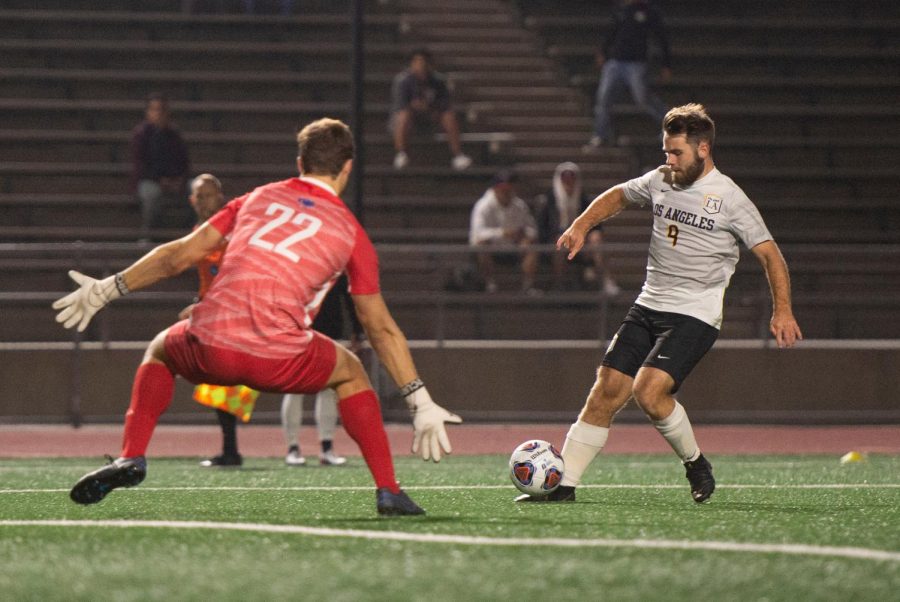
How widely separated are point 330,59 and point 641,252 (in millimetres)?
7688

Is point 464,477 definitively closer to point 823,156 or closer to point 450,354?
point 450,354

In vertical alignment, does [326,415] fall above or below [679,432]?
below

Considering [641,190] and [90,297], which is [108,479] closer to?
[90,297]

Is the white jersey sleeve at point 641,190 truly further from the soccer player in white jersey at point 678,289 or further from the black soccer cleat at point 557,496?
the black soccer cleat at point 557,496

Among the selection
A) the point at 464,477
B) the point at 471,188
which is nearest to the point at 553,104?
the point at 471,188

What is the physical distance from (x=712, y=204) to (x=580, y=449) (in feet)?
4.61

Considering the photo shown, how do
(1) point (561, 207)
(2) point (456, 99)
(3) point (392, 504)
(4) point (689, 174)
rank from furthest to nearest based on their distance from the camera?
(2) point (456, 99)
(1) point (561, 207)
(4) point (689, 174)
(3) point (392, 504)

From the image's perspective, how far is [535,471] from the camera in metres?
7.82

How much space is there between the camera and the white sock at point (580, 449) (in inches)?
316

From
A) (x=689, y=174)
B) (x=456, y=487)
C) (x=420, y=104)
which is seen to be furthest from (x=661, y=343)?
(x=420, y=104)

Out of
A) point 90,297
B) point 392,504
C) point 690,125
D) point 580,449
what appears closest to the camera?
point 90,297

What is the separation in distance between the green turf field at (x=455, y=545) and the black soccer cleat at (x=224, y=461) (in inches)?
94.0

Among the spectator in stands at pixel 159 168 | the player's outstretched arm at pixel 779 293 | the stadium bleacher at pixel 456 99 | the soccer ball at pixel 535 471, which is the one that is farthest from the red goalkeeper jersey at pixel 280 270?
the spectator in stands at pixel 159 168

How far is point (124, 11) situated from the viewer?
22.6m
